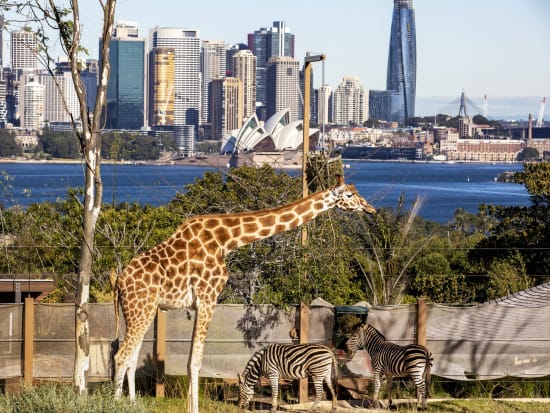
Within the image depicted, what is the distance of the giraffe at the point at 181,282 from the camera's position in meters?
10.5

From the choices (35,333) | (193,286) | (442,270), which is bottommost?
(442,270)

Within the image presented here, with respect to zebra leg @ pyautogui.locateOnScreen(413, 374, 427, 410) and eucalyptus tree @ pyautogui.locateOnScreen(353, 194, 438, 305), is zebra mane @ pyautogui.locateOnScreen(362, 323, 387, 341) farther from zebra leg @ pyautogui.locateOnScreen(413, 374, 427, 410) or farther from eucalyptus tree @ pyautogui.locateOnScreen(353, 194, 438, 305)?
eucalyptus tree @ pyautogui.locateOnScreen(353, 194, 438, 305)

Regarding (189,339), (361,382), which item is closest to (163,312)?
(189,339)

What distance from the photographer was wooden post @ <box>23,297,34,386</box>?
11.6 meters

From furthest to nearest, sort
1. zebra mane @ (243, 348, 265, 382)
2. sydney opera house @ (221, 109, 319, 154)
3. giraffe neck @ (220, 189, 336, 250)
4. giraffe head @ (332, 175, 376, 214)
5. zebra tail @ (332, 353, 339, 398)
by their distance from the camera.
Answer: sydney opera house @ (221, 109, 319, 154) < zebra mane @ (243, 348, 265, 382) < zebra tail @ (332, 353, 339, 398) < giraffe head @ (332, 175, 376, 214) < giraffe neck @ (220, 189, 336, 250)

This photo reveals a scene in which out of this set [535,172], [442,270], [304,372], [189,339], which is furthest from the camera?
[535,172]

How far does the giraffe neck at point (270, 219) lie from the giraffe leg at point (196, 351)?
71cm

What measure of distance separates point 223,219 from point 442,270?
23758 mm

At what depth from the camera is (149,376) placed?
39.0ft

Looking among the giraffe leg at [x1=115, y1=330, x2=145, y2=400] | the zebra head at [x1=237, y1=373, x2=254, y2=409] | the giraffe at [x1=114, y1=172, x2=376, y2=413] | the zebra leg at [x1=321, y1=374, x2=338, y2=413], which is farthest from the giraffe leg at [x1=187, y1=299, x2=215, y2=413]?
the zebra leg at [x1=321, y1=374, x2=338, y2=413]

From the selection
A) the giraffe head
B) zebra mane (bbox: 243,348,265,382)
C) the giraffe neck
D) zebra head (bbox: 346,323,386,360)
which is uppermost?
the giraffe head

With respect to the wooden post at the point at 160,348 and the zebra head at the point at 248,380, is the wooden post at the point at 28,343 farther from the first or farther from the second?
the zebra head at the point at 248,380

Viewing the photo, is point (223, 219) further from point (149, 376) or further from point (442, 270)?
point (442, 270)

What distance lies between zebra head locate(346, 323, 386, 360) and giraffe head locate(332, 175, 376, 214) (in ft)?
4.76
